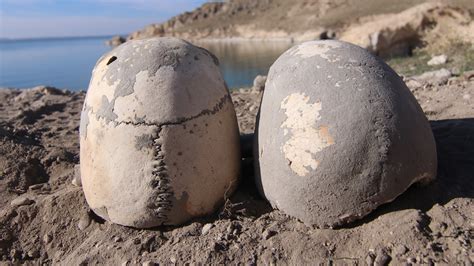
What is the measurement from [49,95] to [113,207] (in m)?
5.90

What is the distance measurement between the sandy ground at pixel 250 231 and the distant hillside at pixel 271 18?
60.9 ft

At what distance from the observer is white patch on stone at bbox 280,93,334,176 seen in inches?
112

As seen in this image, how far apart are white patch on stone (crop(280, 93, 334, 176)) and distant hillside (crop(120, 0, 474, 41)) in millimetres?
18817

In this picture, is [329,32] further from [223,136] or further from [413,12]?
[223,136]

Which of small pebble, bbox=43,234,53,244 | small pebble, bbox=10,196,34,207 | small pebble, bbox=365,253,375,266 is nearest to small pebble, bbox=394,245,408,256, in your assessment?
small pebble, bbox=365,253,375,266

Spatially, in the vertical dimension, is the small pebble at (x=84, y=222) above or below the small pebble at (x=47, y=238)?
above

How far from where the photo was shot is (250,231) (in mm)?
2994

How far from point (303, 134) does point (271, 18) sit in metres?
40.4

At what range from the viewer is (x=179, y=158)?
299 centimetres

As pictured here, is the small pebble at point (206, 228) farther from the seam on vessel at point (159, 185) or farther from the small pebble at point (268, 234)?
the small pebble at point (268, 234)

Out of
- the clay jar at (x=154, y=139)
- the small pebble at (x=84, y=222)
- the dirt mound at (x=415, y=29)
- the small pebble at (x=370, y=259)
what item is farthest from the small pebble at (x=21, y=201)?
the dirt mound at (x=415, y=29)

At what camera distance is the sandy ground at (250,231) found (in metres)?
2.70

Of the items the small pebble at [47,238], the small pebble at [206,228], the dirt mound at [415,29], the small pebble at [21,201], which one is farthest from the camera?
the dirt mound at [415,29]

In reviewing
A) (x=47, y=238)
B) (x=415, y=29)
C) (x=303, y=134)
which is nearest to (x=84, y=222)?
(x=47, y=238)
